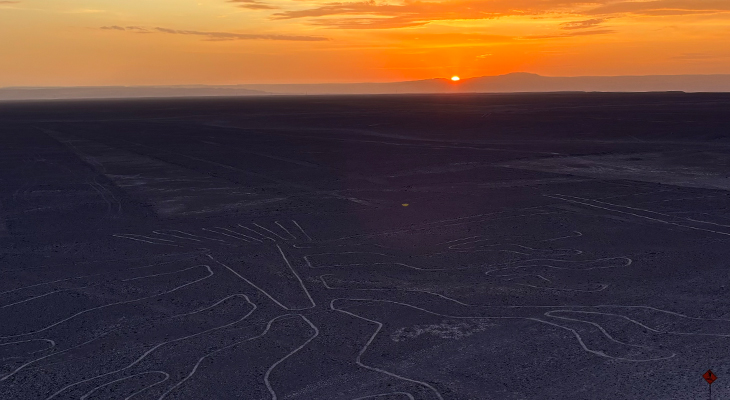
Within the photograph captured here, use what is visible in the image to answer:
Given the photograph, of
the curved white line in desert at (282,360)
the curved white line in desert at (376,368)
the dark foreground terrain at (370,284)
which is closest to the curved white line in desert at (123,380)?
the dark foreground terrain at (370,284)

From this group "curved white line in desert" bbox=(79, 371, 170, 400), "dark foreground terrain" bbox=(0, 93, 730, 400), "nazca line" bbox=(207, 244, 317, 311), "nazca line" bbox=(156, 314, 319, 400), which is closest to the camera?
"curved white line in desert" bbox=(79, 371, 170, 400)

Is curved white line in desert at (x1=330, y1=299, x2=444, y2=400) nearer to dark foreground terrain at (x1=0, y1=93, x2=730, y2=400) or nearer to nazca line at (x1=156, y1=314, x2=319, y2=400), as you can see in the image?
dark foreground terrain at (x1=0, y1=93, x2=730, y2=400)

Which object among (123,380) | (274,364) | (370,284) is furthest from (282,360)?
(370,284)

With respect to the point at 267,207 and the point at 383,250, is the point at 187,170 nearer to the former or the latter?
the point at 267,207

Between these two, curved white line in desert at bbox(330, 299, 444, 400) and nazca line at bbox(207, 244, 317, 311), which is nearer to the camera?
curved white line in desert at bbox(330, 299, 444, 400)

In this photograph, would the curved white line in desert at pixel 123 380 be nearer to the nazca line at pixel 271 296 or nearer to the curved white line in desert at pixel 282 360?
the curved white line in desert at pixel 282 360

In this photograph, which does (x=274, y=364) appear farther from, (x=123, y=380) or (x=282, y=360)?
(x=123, y=380)

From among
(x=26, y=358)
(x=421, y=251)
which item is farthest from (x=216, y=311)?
(x=421, y=251)

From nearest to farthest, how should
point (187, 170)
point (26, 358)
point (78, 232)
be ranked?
1. point (26, 358)
2. point (78, 232)
3. point (187, 170)

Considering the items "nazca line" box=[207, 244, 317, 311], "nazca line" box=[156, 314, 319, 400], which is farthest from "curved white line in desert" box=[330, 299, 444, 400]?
"nazca line" box=[156, 314, 319, 400]
